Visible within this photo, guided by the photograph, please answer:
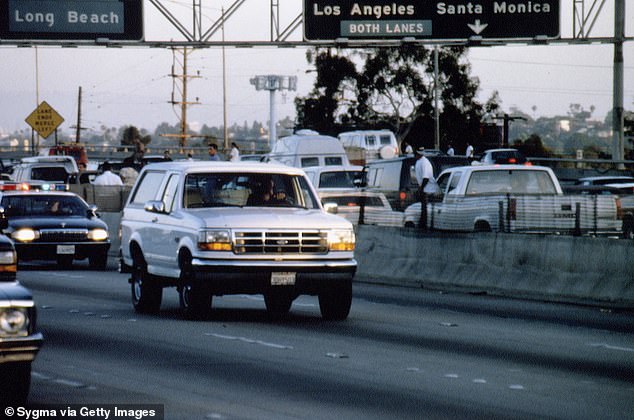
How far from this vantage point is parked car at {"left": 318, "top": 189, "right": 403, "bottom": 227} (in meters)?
27.0

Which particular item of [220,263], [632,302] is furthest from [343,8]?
[220,263]

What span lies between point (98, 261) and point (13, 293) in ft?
65.6

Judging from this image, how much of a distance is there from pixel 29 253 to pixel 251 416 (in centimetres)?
1857

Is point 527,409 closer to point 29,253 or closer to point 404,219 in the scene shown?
point 404,219

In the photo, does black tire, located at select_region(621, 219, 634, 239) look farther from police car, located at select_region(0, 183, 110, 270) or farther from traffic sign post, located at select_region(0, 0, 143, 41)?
traffic sign post, located at select_region(0, 0, 143, 41)

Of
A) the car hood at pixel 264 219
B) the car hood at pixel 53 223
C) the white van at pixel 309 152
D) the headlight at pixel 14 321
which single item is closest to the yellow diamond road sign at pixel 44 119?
the white van at pixel 309 152

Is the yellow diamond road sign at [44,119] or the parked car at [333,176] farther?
the yellow diamond road sign at [44,119]

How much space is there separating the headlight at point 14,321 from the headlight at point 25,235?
18940 mm

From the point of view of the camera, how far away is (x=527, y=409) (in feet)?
33.2

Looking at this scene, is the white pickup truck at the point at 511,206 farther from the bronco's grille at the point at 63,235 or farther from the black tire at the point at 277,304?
the bronco's grille at the point at 63,235

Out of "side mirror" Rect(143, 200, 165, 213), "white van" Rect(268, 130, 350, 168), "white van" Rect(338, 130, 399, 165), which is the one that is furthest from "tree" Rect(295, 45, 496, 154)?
"side mirror" Rect(143, 200, 165, 213)

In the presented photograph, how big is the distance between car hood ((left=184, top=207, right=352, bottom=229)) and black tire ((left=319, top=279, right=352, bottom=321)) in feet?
2.52

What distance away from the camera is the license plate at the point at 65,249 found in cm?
2784

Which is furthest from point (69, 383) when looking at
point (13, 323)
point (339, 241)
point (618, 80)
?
point (618, 80)
